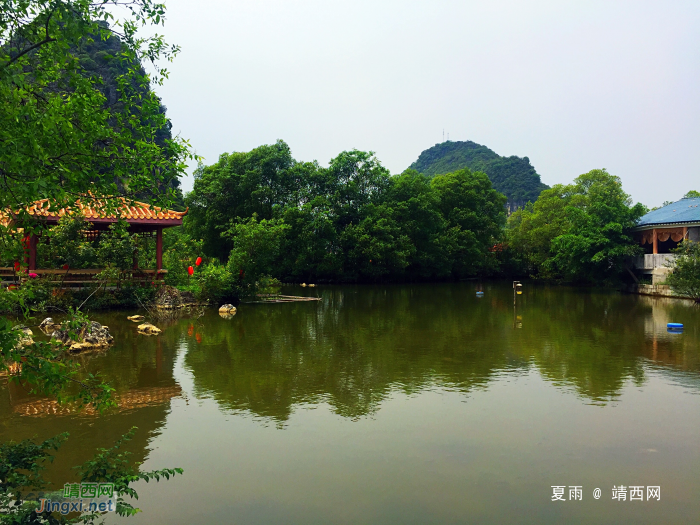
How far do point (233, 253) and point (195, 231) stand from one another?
18481mm

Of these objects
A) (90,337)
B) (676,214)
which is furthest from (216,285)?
(676,214)

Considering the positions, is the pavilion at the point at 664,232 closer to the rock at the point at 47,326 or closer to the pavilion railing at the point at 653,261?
the pavilion railing at the point at 653,261

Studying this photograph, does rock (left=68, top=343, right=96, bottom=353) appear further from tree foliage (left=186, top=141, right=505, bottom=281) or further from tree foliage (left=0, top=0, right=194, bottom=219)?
tree foliage (left=186, top=141, right=505, bottom=281)

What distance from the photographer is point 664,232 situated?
93.7 ft

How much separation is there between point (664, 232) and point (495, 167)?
6964 cm

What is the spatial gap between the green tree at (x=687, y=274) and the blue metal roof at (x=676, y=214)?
10.9 feet

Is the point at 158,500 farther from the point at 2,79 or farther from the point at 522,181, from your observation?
the point at 522,181

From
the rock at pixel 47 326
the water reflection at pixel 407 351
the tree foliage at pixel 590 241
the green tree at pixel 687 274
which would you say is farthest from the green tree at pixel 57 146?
the tree foliage at pixel 590 241

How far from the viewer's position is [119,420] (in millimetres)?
7105

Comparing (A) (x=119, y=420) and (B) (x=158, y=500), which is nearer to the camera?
(B) (x=158, y=500)

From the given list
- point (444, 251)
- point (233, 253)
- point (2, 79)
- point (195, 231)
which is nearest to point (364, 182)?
point (444, 251)

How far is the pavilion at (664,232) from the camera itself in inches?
1062

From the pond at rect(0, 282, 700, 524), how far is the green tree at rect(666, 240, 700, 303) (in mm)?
10723

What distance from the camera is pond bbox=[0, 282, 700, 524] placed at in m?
5.01
